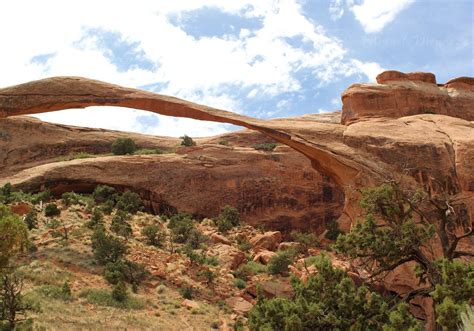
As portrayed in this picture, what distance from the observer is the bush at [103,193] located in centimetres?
2550

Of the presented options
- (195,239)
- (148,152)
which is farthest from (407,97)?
(148,152)

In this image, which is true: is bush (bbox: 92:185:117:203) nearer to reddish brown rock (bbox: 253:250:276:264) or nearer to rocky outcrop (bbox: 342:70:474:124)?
reddish brown rock (bbox: 253:250:276:264)

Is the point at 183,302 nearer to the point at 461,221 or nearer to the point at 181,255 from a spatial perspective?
the point at 181,255

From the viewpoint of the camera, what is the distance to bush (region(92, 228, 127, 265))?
16.9 metres

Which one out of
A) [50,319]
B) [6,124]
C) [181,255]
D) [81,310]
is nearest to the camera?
[50,319]

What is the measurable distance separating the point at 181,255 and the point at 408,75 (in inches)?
534

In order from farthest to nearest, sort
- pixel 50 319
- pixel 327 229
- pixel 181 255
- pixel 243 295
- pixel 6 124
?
pixel 6 124
pixel 327 229
pixel 181 255
pixel 243 295
pixel 50 319

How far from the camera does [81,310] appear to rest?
43.3ft

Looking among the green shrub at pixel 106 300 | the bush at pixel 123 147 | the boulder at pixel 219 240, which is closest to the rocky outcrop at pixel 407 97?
the boulder at pixel 219 240

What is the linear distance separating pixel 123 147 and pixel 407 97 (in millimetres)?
17791

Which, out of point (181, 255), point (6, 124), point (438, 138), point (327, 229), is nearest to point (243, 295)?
point (181, 255)

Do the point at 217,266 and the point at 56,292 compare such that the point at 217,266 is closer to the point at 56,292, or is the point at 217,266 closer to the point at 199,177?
the point at 56,292

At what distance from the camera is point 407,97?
22.9m

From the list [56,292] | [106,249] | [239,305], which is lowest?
[239,305]
